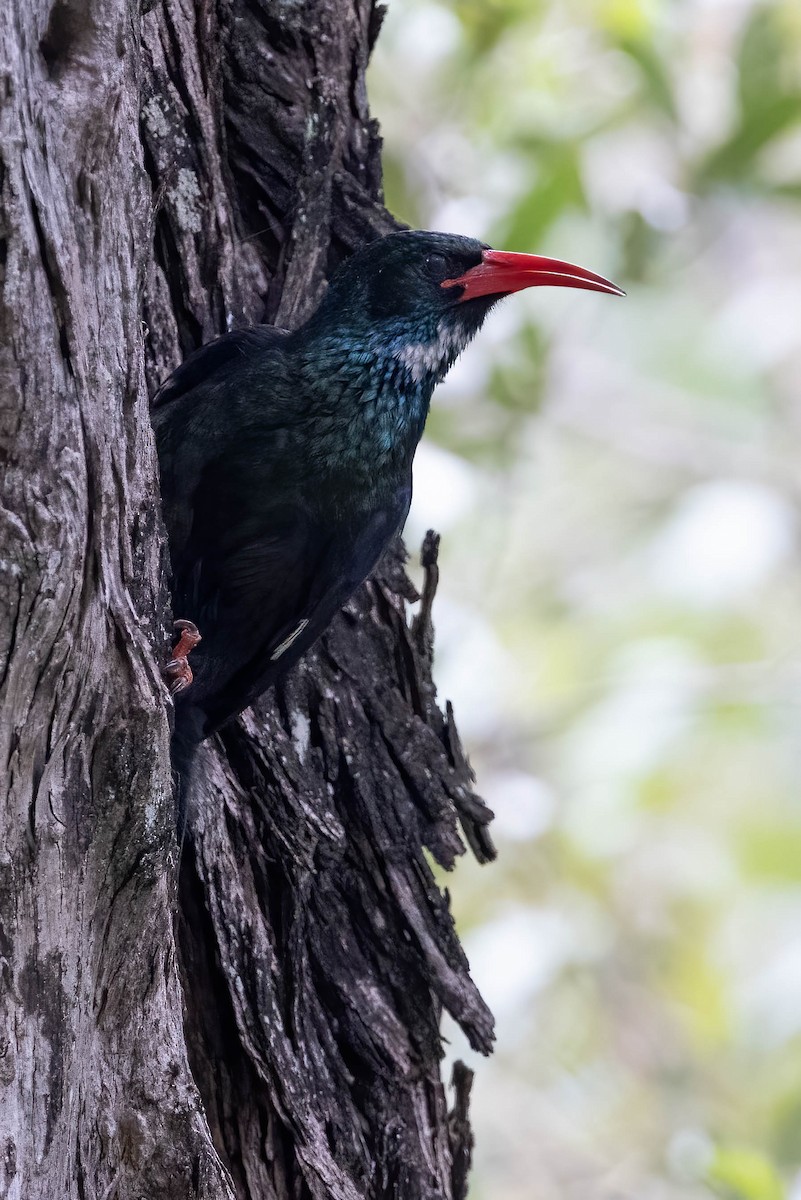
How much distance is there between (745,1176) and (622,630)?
3.94 meters

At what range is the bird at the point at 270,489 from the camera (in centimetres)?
285

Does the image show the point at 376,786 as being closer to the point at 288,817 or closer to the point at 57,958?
the point at 288,817

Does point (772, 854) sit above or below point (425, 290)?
above

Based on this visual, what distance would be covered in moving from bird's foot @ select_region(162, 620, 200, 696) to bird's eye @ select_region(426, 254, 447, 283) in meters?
1.12

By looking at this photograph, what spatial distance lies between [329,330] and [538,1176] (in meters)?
4.76

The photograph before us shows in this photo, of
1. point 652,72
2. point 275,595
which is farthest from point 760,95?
point 275,595

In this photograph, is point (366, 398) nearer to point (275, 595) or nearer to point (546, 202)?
point (275, 595)

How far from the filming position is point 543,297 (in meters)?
5.41

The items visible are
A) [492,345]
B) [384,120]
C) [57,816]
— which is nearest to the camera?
[57,816]

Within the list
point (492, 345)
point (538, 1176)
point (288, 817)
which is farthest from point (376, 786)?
point (538, 1176)

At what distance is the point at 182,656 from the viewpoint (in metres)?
2.70

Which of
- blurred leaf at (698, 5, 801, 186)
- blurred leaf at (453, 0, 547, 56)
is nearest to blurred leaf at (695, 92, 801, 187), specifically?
blurred leaf at (698, 5, 801, 186)

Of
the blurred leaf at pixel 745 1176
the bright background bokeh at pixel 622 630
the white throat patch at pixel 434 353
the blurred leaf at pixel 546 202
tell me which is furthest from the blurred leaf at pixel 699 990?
the white throat patch at pixel 434 353

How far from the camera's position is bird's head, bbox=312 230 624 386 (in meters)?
3.13
